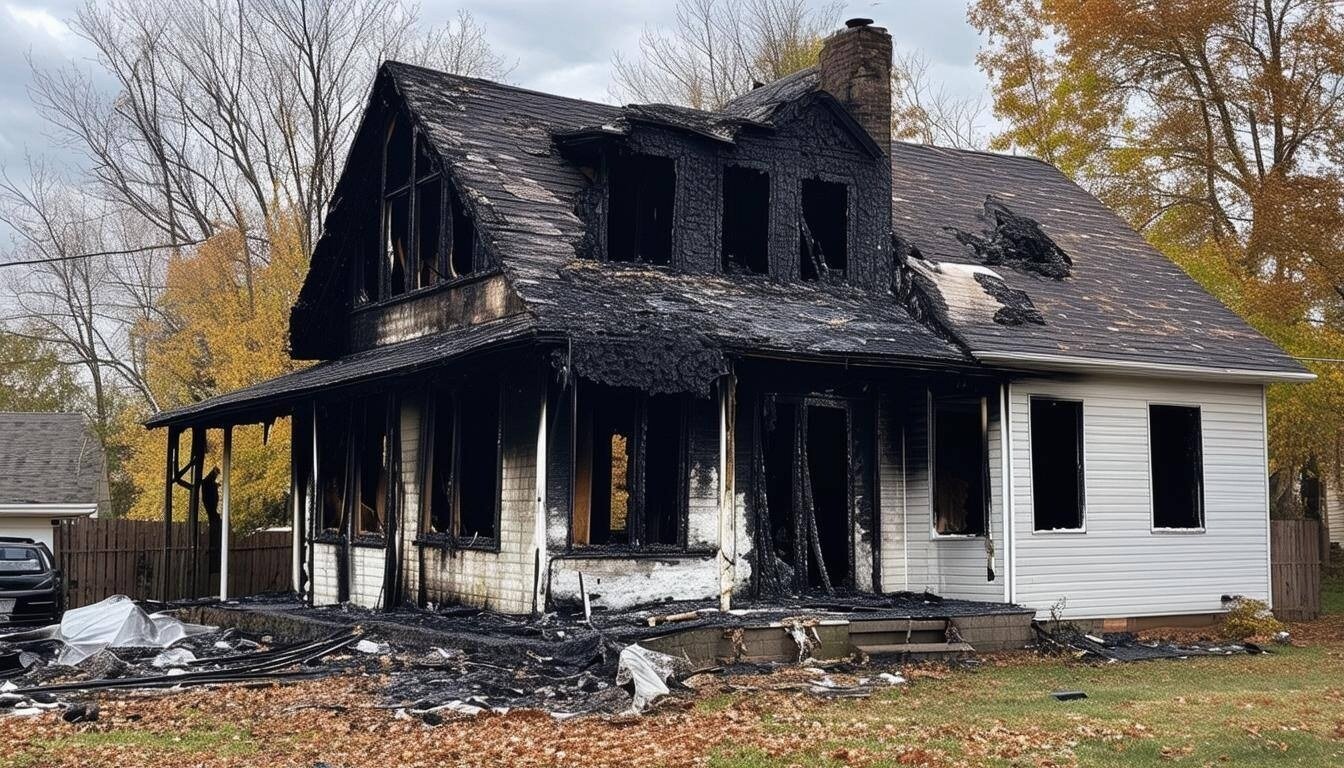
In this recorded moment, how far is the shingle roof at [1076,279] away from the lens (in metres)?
18.6

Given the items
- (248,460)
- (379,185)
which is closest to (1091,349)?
(379,185)

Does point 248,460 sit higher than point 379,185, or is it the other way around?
point 379,185

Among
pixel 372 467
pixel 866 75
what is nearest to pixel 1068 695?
pixel 866 75

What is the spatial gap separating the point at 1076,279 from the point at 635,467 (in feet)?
26.0

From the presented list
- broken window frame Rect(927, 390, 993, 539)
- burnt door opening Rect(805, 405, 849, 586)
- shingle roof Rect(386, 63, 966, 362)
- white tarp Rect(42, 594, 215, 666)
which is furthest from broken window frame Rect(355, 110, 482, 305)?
broken window frame Rect(927, 390, 993, 539)

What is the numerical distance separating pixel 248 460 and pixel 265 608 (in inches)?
454

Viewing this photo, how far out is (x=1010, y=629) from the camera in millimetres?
16672

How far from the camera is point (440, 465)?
18047mm

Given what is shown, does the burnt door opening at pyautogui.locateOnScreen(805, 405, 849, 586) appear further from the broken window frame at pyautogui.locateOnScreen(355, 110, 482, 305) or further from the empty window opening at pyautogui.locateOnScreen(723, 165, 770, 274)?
the broken window frame at pyautogui.locateOnScreen(355, 110, 482, 305)

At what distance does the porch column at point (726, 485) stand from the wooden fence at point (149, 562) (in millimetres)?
11966

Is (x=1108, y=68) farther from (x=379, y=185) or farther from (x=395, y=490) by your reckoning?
(x=395, y=490)

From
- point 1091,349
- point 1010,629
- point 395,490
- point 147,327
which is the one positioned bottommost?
point 1010,629

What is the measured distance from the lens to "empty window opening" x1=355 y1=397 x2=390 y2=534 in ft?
64.9

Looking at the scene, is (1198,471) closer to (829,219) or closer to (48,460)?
(829,219)
